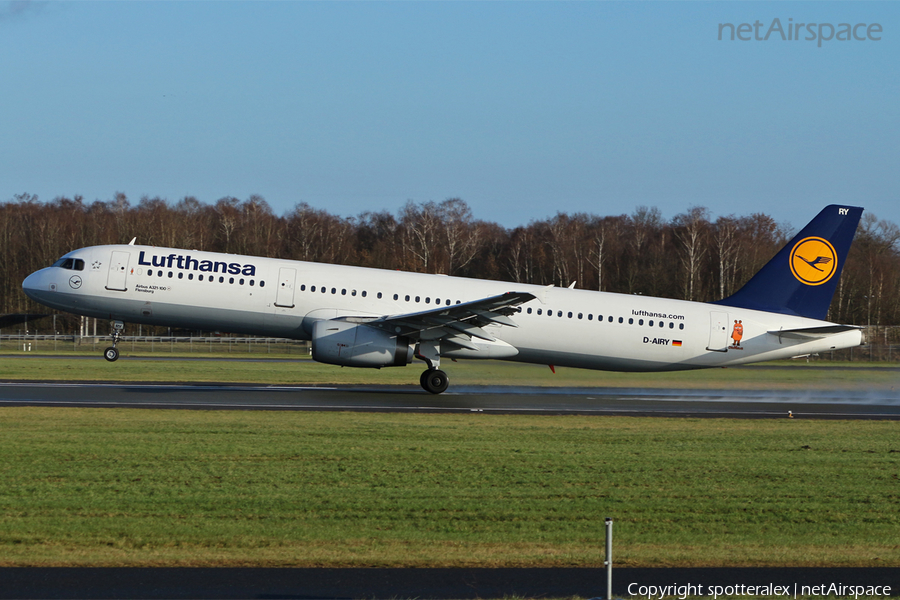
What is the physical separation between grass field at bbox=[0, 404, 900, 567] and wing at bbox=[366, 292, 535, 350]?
6939mm

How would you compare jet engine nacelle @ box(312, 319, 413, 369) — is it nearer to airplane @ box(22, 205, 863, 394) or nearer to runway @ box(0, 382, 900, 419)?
airplane @ box(22, 205, 863, 394)

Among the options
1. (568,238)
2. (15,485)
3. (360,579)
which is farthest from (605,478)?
(568,238)

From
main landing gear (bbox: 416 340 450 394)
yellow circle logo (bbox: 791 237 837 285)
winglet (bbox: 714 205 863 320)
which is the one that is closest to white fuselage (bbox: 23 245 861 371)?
winglet (bbox: 714 205 863 320)

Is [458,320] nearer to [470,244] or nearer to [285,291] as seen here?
[285,291]

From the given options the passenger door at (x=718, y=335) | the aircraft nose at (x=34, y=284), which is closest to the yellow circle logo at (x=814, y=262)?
the passenger door at (x=718, y=335)

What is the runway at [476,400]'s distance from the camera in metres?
24.1

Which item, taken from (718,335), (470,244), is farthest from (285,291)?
(470,244)

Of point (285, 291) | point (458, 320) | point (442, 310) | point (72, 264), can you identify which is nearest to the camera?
point (442, 310)

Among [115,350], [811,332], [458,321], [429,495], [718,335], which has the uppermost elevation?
[458,321]

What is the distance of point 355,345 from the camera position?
87.7 ft

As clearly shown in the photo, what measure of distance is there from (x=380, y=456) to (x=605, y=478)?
13.4 ft

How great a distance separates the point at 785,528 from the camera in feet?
35.8

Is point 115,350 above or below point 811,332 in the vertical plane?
below

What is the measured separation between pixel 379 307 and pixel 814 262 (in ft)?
51.0
